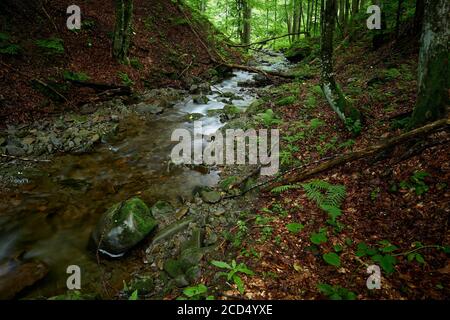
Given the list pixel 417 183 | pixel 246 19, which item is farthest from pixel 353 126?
pixel 246 19

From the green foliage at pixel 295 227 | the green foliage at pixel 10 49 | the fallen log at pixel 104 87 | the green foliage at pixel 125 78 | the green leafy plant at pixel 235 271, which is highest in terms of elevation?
the green foliage at pixel 10 49

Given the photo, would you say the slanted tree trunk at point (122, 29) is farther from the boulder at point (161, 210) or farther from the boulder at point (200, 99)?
the boulder at point (161, 210)

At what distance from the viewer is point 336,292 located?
351 centimetres

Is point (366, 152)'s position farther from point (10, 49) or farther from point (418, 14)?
point (10, 49)

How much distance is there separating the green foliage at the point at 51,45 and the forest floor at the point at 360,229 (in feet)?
32.4

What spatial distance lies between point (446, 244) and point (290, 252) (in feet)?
6.74

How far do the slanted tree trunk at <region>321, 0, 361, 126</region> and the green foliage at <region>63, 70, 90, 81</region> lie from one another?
29.9ft

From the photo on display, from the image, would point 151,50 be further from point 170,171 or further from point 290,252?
point 290,252

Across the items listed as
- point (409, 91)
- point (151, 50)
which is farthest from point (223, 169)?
point (151, 50)

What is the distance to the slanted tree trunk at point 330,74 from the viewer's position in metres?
7.22

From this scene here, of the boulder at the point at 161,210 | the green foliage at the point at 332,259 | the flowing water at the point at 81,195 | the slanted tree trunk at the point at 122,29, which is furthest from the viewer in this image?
the slanted tree trunk at the point at 122,29

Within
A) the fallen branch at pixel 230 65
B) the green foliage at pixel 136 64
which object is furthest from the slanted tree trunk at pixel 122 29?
the fallen branch at pixel 230 65

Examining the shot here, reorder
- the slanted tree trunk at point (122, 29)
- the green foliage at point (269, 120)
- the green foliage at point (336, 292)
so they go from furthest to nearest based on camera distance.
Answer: the slanted tree trunk at point (122, 29), the green foliage at point (269, 120), the green foliage at point (336, 292)

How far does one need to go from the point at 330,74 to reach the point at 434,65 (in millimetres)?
2757
